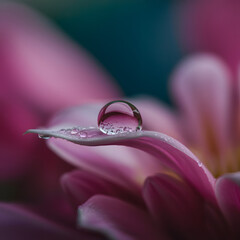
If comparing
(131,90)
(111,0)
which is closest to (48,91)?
(131,90)

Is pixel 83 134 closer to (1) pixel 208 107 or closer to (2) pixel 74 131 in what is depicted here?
(2) pixel 74 131

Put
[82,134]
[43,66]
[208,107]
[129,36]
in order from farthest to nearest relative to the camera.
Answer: [129,36] → [43,66] → [208,107] → [82,134]

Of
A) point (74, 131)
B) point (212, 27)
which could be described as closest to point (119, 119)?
point (74, 131)

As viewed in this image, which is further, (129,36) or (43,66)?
(129,36)

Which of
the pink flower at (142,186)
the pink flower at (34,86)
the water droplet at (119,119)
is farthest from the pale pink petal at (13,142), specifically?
the water droplet at (119,119)

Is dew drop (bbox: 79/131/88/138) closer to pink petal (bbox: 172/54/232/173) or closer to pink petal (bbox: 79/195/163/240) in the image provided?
pink petal (bbox: 79/195/163/240)

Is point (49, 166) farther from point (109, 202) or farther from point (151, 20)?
point (151, 20)

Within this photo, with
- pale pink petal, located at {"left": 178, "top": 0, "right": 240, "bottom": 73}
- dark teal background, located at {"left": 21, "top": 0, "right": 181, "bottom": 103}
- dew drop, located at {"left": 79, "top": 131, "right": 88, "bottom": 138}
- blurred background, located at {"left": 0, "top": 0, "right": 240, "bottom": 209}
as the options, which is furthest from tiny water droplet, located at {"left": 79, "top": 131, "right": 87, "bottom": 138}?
dark teal background, located at {"left": 21, "top": 0, "right": 181, "bottom": 103}

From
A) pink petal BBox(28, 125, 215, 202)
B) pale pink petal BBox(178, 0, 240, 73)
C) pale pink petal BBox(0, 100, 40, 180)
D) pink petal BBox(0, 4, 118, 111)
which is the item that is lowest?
pink petal BBox(28, 125, 215, 202)
